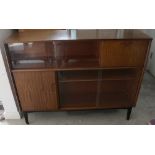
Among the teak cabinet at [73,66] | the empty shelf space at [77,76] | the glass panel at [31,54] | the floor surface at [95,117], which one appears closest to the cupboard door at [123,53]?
the teak cabinet at [73,66]

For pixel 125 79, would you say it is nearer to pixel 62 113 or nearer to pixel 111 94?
pixel 111 94

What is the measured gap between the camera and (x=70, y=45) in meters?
1.66

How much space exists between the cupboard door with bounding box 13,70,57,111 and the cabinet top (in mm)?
330

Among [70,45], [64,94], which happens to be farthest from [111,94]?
[70,45]

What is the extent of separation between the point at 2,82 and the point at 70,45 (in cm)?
84

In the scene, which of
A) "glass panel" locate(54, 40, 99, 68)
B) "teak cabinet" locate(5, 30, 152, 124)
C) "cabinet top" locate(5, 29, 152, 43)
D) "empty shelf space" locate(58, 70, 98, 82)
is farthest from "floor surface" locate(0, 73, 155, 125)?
"cabinet top" locate(5, 29, 152, 43)

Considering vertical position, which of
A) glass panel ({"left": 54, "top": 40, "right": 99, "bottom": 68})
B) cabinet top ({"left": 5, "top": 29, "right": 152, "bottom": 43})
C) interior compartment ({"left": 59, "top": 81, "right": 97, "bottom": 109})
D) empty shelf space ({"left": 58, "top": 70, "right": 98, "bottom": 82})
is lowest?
interior compartment ({"left": 59, "top": 81, "right": 97, "bottom": 109})

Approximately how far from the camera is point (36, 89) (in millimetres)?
1747

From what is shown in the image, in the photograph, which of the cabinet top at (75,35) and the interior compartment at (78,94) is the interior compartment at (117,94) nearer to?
the interior compartment at (78,94)

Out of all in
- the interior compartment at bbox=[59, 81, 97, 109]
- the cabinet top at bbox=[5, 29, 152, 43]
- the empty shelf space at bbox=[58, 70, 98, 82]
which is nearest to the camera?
the cabinet top at bbox=[5, 29, 152, 43]

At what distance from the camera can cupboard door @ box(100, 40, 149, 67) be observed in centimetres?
155

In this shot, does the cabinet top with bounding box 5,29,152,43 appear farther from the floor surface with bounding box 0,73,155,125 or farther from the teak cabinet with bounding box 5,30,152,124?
the floor surface with bounding box 0,73,155,125

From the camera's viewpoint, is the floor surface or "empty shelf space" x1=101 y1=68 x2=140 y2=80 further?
the floor surface

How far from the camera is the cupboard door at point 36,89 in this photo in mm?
1669
